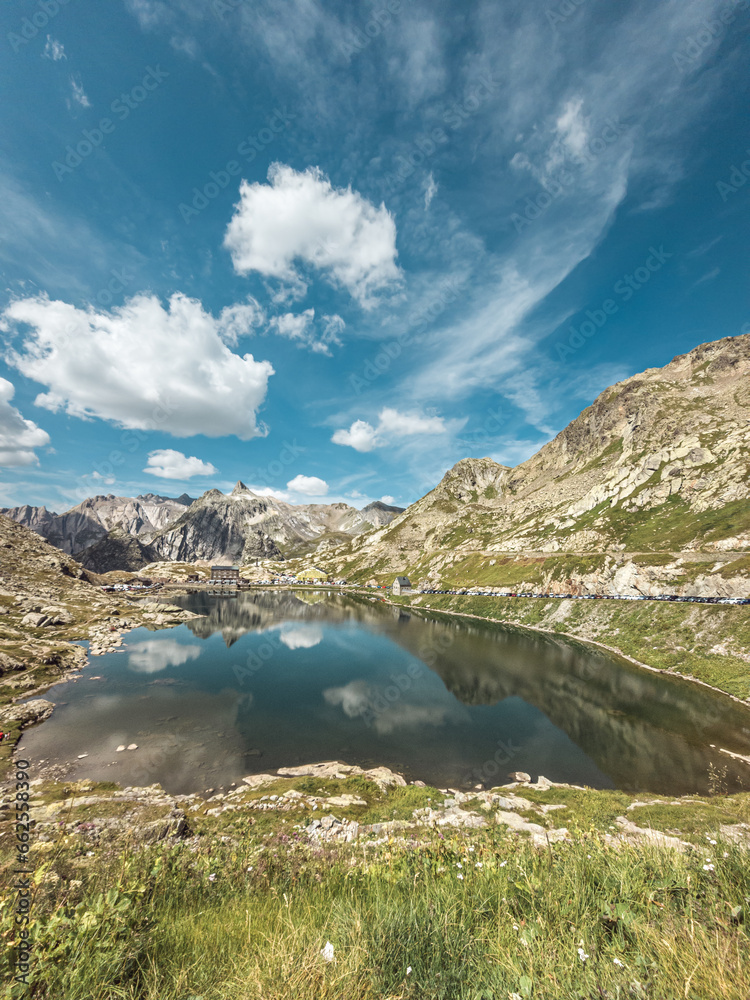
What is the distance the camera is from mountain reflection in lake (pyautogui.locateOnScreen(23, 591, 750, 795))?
26.4m

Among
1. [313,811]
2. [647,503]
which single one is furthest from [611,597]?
[313,811]

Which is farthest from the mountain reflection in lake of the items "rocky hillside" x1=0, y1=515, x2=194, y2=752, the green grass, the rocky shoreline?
the green grass

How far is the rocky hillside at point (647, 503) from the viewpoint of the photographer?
82.9 m

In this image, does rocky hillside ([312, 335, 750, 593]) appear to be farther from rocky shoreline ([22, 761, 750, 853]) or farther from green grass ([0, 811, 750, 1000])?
green grass ([0, 811, 750, 1000])

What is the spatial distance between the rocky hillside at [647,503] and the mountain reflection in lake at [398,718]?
121ft

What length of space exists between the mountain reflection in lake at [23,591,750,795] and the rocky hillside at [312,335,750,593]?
37.0m

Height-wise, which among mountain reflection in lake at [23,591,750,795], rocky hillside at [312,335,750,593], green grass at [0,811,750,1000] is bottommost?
mountain reflection in lake at [23,591,750,795]

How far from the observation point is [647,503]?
120438 mm

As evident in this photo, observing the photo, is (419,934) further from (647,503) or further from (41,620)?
(647,503)

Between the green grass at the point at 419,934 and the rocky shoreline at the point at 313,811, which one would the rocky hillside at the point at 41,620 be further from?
the green grass at the point at 419,934

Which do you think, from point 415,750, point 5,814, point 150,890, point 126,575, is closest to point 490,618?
point 415,750

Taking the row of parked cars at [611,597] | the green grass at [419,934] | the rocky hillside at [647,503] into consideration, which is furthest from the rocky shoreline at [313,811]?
the rocky hillside at [647,503]

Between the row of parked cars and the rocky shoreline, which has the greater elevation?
the row of parked cars

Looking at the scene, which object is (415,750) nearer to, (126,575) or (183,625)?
(183,625)
